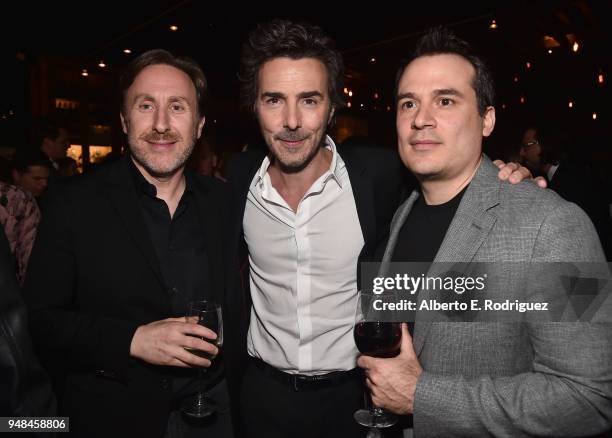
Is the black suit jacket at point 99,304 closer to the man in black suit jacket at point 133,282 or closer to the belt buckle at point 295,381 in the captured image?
the man in black suit jacket at point 133,282

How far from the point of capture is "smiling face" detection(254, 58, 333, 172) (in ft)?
7.32

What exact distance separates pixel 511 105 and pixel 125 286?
11.6 metres

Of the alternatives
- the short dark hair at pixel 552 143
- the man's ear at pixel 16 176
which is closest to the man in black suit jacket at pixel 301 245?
the man's ear at pixel 16 176

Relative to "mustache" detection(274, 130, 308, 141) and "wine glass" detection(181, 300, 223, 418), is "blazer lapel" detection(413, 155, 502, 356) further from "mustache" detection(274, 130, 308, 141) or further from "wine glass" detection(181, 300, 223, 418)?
"mustache" detection(274, 130, 308, 141)

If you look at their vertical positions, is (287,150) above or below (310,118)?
below

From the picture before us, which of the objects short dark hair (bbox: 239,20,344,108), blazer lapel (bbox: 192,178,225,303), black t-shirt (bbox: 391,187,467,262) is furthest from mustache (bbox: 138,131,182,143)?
black t-shirt (bbox: 391,187,467,262)

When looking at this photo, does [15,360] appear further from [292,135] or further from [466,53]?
[466,53]

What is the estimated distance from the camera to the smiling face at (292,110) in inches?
87.8

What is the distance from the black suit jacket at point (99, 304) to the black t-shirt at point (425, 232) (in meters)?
0.98

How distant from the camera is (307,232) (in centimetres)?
218

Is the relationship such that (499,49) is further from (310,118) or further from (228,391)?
(228,391)

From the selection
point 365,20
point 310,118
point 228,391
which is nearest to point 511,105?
point 365,20

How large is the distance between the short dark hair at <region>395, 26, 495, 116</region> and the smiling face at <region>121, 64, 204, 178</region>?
1.09m

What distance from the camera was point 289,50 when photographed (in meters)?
2.35
